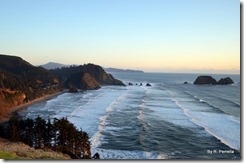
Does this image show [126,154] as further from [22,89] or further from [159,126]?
[22,89]

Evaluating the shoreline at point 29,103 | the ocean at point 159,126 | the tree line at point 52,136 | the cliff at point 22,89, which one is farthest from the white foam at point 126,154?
the cliff at point 22,89

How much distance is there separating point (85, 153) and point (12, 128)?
3.77 m

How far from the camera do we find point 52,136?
1028cm

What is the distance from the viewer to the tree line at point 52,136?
9.63 meters

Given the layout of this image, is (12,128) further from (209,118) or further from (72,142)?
(209,118)

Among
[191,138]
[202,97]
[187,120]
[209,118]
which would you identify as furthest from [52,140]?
[202,97]

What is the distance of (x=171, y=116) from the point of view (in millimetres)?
16188

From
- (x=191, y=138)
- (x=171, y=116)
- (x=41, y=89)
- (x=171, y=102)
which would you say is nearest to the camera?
(x=191, y=138)

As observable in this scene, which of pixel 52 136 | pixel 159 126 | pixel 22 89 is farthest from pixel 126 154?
pixel 22 89

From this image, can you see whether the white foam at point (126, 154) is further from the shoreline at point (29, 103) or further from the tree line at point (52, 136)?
the shoreline at point (29, 103)

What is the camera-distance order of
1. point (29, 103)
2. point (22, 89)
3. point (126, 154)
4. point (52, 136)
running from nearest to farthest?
1. point (126, 154)
2. point (52, 136)
3. point (29, 103)
4. point (22, 89)

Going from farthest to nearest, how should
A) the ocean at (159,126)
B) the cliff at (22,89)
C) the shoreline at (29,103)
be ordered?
the cliff at (22,89) < the shoreline at (29,103) < the ocean at (159,126)

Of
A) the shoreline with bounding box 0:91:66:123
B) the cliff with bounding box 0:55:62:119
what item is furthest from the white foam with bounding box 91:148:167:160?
the cliff with bounding box 0:55:62:119

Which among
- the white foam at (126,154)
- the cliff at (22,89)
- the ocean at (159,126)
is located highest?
the cliff at (22,89)
